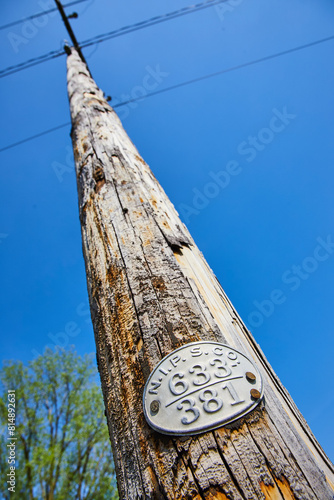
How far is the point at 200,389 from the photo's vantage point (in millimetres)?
648

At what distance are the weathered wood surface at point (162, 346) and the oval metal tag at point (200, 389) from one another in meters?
0.02

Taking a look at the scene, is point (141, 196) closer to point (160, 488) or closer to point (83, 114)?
point (160, 488)

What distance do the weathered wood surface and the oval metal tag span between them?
0.02 meters

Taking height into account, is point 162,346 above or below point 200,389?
above

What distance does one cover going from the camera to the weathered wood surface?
0.54 m

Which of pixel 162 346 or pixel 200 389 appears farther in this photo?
pixel 162 346

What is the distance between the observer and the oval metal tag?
2.00ft

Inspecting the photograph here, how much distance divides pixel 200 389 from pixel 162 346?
157 mm

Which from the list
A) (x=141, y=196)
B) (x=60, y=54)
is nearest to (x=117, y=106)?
(x=60, y=54)

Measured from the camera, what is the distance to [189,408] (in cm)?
63

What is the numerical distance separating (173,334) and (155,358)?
81 mm

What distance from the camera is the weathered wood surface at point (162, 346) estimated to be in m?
0.54

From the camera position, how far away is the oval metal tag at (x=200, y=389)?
61 cm

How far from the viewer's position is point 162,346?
0.76 metres
